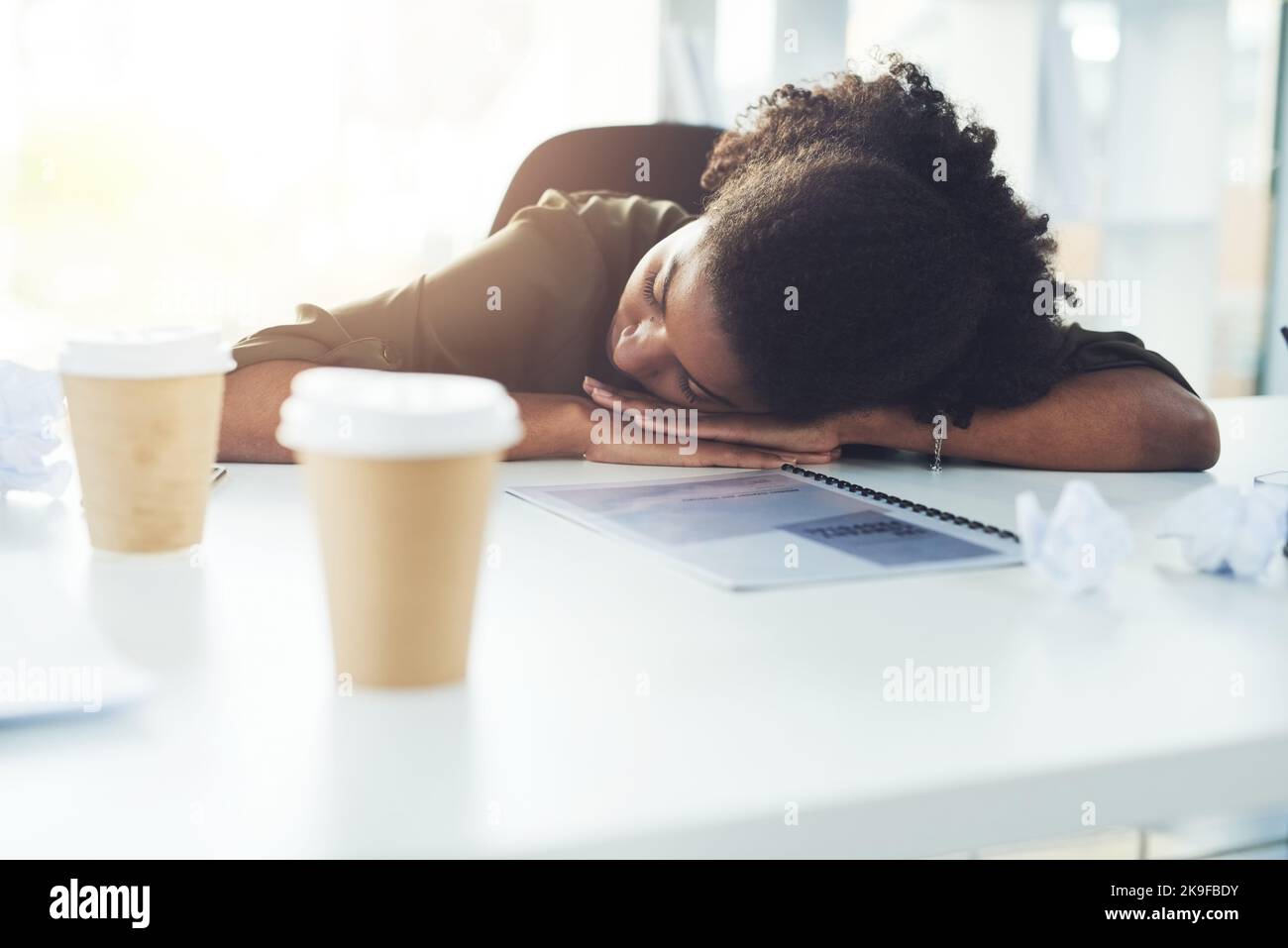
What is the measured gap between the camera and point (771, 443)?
120 cm

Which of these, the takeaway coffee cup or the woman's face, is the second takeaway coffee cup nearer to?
the takeaway coffee cup

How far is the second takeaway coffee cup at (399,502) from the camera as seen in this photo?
0.46 m

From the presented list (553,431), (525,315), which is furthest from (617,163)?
(553,431)

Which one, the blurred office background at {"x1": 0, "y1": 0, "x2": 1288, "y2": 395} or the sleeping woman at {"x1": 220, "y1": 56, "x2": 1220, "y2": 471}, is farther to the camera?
the blurred office background at {"x1": 0, "y1": 0, "x2": 1288, "y2": 395}

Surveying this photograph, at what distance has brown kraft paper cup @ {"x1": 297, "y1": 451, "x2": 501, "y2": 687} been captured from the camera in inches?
18.6

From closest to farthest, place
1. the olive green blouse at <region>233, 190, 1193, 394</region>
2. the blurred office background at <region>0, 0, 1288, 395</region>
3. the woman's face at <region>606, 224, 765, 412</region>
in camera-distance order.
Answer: the woman's face at <region>606, 224, 765, 412</region>
the olive green blouse at <region>233, 190, 1193, 394</region>
the blurred office background at <region>0, 0, 1288, 395</region>

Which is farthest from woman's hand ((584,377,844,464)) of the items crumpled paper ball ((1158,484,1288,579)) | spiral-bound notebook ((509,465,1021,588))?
crumpled paper ball ((1158,484,1288,579))

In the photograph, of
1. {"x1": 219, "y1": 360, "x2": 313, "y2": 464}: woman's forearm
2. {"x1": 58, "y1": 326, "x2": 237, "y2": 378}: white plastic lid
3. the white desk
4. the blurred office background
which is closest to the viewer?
the white desk

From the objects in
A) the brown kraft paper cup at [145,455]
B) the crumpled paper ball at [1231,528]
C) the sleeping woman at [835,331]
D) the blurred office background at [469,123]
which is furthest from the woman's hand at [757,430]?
the blurred office background at [469,123]

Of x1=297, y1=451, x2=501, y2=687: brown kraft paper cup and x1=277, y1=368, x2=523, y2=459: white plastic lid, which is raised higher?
x1=277, y1=368, x2=523, y2=459: white plastic lid

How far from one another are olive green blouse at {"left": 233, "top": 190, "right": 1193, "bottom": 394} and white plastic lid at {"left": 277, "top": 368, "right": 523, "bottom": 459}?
0.85 m

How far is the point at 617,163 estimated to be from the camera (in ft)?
6.18

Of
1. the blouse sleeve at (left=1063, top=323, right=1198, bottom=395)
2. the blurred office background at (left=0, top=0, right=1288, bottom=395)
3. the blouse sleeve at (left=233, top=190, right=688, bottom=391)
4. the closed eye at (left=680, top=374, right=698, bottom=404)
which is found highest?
the blurred office background at (left=0, top=0, right=1288, bottom=395)

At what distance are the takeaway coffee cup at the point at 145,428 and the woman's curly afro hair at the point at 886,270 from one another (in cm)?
63
